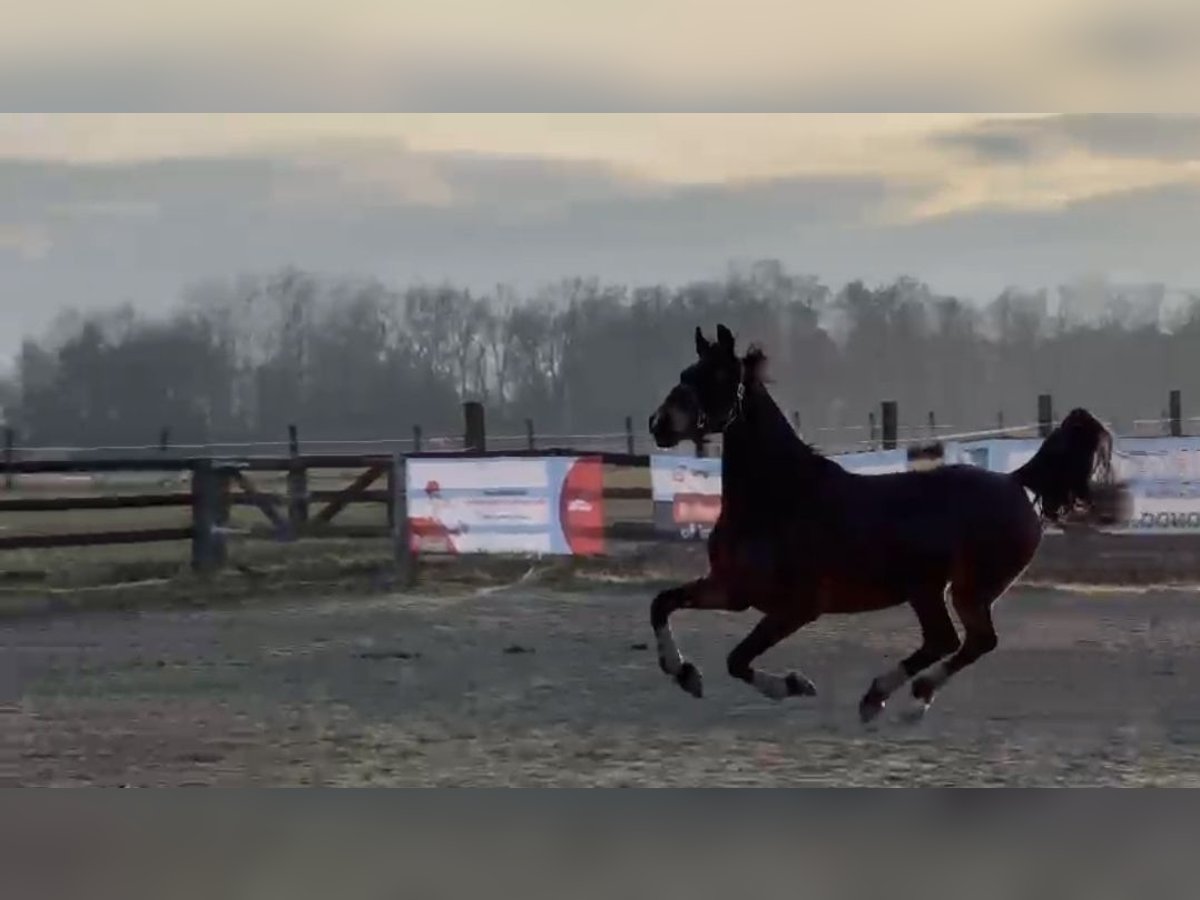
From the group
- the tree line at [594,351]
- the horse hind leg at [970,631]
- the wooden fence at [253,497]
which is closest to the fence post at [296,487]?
the wooden fence at [253,497]

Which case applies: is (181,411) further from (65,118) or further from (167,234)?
(65,118)

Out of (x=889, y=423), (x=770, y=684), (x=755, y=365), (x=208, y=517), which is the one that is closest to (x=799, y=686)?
(x=770, y=684)

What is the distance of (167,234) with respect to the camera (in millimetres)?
4145

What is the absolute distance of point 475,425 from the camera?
4.34 metres

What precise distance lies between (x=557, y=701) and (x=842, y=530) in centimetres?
103

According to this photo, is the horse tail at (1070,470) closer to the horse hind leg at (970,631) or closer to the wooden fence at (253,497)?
the horse hind leg at (970,631)

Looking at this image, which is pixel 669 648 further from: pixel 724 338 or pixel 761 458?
pixel 724 338

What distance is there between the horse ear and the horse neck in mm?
150

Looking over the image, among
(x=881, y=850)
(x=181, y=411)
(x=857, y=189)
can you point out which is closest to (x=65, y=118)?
(x=181, y=411)

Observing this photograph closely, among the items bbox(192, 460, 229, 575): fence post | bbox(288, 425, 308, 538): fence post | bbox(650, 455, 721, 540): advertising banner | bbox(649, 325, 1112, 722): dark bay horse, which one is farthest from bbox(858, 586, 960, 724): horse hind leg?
bbox(192, 460, 229, 575): fence post

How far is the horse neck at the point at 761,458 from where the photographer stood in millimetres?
4121

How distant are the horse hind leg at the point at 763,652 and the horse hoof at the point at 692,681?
0.33 feet

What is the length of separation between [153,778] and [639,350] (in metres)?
2.01

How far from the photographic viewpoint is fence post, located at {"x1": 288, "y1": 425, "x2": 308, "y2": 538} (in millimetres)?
4340
